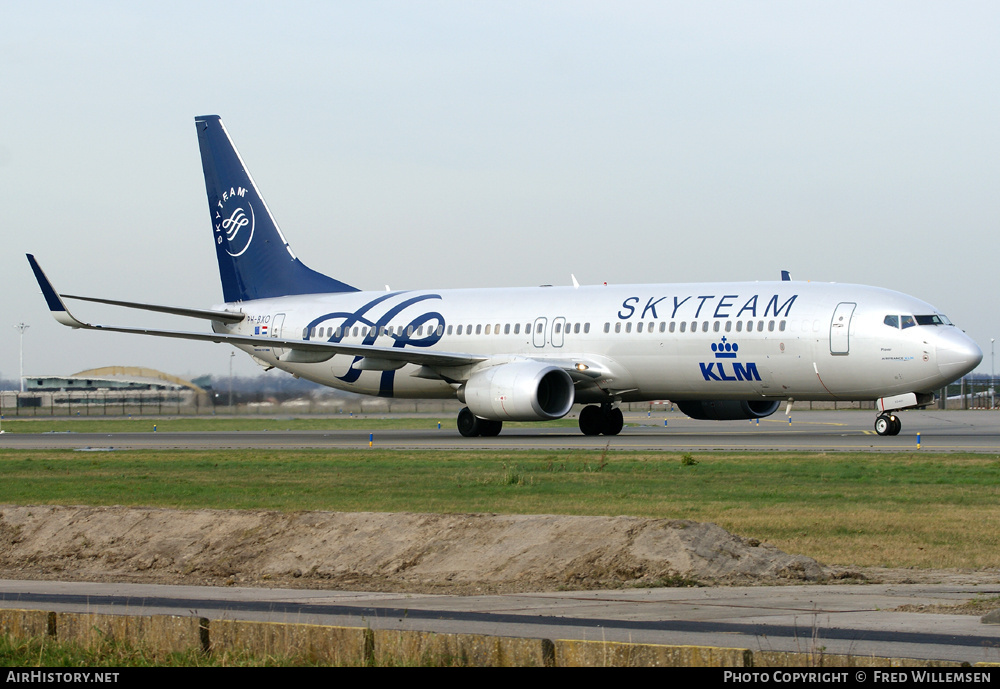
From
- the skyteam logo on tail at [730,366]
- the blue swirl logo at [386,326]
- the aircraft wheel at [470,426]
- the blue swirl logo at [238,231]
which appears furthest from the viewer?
the blue swirl logo at [238,231]

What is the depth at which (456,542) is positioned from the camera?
14.5m

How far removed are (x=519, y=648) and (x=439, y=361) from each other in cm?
2986

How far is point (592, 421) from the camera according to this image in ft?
128

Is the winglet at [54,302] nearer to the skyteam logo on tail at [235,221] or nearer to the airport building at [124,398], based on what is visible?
the skyteam logo on tail at [235,221]

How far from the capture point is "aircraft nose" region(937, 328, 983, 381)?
105 feet

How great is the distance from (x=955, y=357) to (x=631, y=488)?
14.5 metres

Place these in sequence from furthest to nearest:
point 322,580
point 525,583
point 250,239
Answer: point 250,239, point 322,580, point 525,583

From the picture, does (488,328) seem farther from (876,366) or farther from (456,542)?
(456,542)

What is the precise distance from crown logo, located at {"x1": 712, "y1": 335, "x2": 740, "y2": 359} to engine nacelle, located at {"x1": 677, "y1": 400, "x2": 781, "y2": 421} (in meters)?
4.08

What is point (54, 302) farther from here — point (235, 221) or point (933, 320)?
point (933, 320)

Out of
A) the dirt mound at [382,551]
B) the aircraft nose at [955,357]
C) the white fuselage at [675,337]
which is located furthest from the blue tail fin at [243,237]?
the dirt mound at [382,551]

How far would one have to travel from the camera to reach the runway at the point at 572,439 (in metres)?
31.0

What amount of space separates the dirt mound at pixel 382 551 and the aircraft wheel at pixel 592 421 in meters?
22.9
